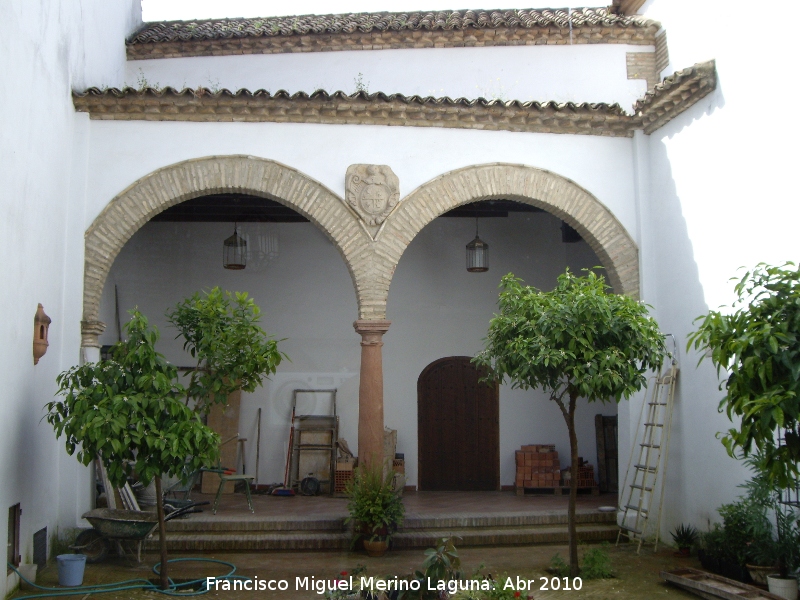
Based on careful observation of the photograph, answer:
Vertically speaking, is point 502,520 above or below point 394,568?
above

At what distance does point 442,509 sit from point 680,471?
2743 millimetres

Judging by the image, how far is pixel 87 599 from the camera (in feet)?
20.5

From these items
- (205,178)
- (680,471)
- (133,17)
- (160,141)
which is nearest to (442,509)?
(680,471)

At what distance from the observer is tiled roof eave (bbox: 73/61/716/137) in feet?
26.7

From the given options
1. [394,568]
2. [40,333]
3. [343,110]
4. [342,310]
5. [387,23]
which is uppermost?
[387,23]

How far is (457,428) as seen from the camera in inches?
440

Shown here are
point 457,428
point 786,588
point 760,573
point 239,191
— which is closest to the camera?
point 786,588

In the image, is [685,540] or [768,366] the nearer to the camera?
[768,366]

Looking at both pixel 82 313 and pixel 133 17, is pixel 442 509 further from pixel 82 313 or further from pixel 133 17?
pixel 133 17

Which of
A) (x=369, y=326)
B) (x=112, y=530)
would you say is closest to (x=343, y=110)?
(x=369, y=326)

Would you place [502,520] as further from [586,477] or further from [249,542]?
[249,542]

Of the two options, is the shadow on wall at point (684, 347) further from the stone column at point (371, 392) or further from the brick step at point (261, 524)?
the brick step at point (261, 524)

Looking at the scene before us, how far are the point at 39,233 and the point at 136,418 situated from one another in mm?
2179

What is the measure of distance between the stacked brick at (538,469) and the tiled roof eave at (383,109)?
441 centimetres
